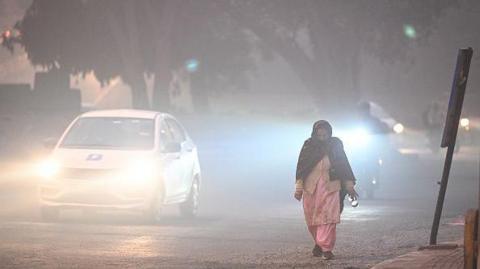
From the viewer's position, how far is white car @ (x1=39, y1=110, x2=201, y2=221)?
18.9 m

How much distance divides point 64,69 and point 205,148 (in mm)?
15544

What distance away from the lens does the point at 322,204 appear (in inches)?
563

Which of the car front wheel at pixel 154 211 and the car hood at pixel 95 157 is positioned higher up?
the car hood at pixel 95 157

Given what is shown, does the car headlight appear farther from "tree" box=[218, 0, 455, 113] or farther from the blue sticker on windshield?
the blue sticker on windshield

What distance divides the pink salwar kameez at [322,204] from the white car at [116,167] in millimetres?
4981

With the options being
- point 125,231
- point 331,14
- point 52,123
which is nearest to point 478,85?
point 125,231

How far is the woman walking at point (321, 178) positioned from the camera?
14.3 m

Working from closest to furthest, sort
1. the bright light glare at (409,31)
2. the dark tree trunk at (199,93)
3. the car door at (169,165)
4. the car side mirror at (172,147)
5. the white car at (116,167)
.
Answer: the white car at (116,167), the car door at (169,165), the car side mirror at (172,147), the bright light glare at (409,31), the dark tree trunk at (199,93)

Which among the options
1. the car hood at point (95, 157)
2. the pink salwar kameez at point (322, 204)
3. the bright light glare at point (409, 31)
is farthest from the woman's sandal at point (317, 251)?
the bright light glare at point (409, 31)

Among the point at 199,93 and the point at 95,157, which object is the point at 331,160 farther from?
the point at 199,93

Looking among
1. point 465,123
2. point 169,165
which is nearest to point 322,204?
point 169,165

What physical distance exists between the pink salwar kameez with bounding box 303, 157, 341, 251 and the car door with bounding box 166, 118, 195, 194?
6.46m

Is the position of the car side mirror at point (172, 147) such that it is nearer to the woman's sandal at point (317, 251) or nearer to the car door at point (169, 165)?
the car door at point (169, 165)

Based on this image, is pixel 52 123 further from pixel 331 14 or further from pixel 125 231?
pixel 125 231
